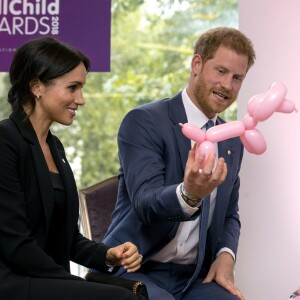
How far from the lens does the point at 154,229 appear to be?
2746 mm

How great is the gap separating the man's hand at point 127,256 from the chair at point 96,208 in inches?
31.1

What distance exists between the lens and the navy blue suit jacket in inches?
104

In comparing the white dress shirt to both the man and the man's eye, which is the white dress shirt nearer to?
the man

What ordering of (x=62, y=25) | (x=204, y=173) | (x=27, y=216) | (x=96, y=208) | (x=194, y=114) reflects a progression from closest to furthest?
(x=204, y=173), (x=27, y=216), (x=194, y=114), (x=96, y=208), (x=62, y=25)

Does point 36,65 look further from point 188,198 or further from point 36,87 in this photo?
point 188,198

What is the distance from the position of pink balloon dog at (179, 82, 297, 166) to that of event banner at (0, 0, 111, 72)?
1644mm

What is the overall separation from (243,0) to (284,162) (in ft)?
2.68

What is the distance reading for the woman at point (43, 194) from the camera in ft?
7.45

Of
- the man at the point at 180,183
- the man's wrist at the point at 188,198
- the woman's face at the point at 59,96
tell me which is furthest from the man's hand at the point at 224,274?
the woman's face at the point at 59,96

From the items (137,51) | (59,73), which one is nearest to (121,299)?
(59,73)

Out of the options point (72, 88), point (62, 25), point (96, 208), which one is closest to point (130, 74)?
point (62, 25)

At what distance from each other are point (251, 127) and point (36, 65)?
2.49ft

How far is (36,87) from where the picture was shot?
2.58m

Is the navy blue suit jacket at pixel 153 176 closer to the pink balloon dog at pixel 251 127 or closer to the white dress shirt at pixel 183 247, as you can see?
the white dress shirt at pixel 183 247
